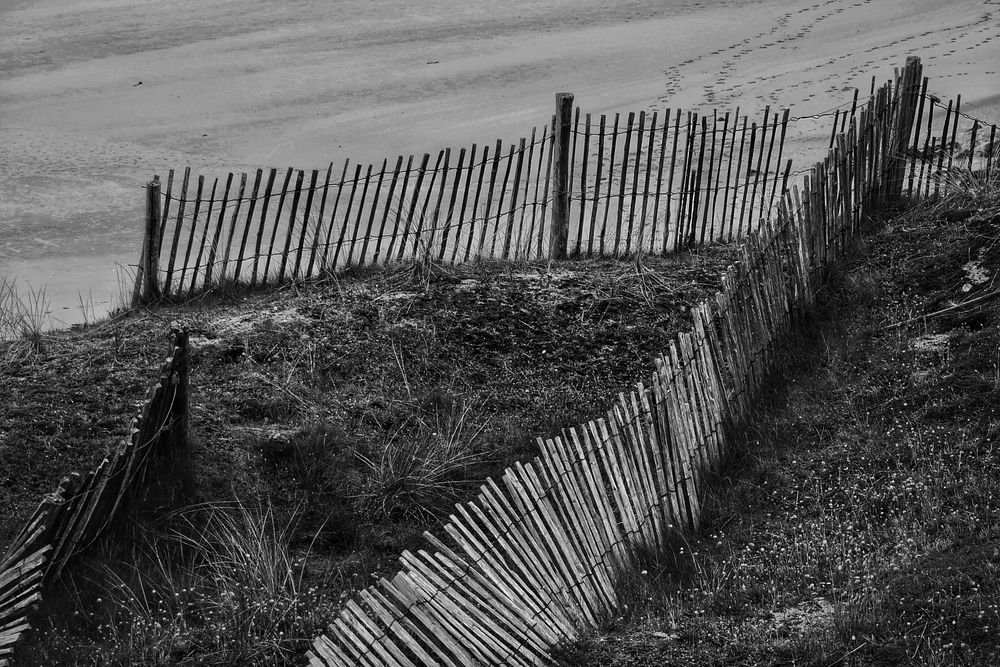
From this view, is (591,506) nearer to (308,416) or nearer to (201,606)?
(201,606)

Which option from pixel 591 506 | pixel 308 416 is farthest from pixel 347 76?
pixel 591 506

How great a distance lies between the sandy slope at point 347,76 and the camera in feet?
35.0

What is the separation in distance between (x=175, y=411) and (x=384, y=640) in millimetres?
2179

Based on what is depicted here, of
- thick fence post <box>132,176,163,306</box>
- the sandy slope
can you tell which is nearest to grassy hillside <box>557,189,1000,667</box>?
thick fence post <box>132,176,163,306</box>

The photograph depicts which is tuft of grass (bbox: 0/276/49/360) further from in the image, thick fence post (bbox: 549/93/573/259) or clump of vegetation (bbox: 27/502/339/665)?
thick fence post (bbox: 549/93/573/259)

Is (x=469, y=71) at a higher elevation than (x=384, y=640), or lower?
higher

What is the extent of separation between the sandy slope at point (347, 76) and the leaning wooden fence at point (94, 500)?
3083 mm

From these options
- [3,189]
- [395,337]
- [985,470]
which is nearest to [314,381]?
[395,337]

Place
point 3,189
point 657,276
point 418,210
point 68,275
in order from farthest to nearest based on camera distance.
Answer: point 3,189 < point 418,210 < point 68,275 < point 657,276

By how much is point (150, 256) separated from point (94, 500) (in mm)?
3107

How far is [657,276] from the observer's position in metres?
7.66

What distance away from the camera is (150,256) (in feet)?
24.9

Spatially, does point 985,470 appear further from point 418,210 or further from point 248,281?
point 418,210

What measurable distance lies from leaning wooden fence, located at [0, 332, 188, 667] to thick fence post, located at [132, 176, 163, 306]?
2230mm
